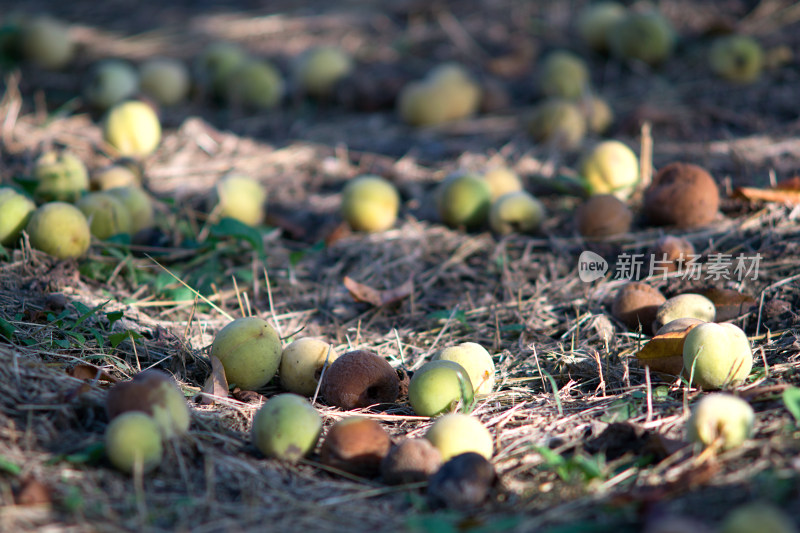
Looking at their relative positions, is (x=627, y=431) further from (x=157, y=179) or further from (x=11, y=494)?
(x=157, y=179)

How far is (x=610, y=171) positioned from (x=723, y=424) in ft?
7.79

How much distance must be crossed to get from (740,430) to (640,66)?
15.5ft

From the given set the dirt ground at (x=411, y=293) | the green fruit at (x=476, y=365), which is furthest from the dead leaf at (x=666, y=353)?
the green fruit at (x=476, y=365)

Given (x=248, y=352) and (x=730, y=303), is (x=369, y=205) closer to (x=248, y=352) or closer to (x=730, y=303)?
(x=248, y=352)

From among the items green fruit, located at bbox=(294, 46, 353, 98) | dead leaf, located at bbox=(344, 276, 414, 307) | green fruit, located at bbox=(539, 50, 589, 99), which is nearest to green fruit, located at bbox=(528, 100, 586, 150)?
green fruit, located at bbox=(539, 50, 589, 99)

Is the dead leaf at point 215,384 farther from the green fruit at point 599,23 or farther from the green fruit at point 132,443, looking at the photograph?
the green fruit at point 599,23

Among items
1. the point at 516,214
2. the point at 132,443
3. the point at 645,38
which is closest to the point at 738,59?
the point at 645,38

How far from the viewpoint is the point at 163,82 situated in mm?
6066

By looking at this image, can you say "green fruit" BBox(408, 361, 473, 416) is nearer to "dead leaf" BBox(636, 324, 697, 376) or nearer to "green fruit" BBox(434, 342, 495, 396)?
"green fruit" BBox(434, 342, 495, 396)

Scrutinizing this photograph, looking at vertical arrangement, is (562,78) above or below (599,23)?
below

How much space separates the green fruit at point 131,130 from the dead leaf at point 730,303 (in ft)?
12.7

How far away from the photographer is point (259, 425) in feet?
7.07

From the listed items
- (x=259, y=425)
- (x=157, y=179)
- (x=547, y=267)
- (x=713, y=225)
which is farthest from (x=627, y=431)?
(x=157, y=179)

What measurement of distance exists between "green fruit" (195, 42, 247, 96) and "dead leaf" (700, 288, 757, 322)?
14.9 feet
